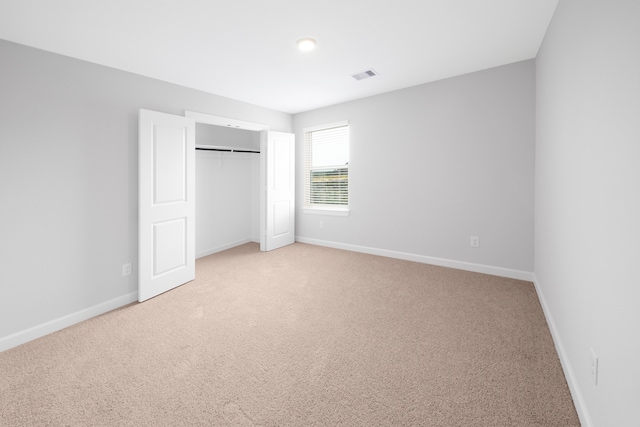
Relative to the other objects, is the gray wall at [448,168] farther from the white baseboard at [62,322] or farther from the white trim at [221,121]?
→ the white baseboard at [62,322]

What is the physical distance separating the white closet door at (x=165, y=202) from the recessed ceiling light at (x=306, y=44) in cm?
161

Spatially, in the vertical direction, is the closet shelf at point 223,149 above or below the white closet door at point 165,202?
above

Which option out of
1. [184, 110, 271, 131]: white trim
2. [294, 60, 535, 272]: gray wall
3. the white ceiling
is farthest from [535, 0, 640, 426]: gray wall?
[184, 110, 271, 131]: white trim

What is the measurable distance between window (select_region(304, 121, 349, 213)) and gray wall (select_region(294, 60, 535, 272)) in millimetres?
227

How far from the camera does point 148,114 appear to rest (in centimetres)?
297

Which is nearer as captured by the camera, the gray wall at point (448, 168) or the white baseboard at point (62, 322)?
the white baseboard at point (62, 322)

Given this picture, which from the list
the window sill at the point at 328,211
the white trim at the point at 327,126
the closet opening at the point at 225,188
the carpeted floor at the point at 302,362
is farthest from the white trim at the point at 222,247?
the white trim at the point at 327,126

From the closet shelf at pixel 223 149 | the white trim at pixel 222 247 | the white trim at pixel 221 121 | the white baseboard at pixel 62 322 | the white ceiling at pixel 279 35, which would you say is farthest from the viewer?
the white trim at pixel 222 247

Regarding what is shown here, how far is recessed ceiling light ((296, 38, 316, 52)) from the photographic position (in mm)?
2567

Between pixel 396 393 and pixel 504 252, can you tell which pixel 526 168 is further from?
pixel 396 393

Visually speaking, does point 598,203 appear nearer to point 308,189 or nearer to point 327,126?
point 327,126

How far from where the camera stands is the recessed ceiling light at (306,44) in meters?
2.57

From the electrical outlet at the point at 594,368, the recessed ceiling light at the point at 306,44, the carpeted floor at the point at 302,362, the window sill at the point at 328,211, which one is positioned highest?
the recessed ceiling light at the point at 306,44

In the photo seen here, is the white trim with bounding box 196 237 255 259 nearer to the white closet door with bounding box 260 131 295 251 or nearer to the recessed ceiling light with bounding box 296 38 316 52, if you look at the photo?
the white closet door with bounding box 260 131 295 251
